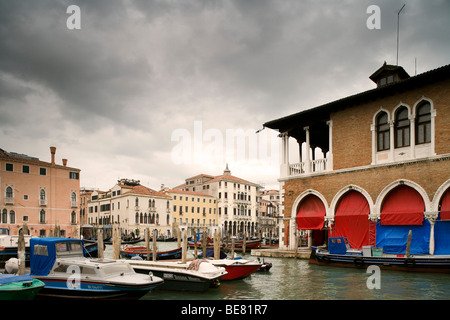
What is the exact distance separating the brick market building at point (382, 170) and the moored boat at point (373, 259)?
3.93 ft

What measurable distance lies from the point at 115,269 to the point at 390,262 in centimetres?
1002

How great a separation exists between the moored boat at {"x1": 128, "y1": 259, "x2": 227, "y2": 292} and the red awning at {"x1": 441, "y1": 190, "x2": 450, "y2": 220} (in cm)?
869

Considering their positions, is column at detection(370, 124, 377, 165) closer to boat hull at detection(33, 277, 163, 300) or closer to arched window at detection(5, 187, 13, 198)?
boat hull at detection(33, 277, 163, 300)

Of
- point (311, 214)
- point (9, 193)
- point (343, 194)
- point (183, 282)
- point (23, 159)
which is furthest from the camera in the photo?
point (23, 159)

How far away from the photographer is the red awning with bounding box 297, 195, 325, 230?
1875 centimetres

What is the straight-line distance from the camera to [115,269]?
9.39 metres

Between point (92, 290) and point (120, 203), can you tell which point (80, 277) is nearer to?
point (92, 290)

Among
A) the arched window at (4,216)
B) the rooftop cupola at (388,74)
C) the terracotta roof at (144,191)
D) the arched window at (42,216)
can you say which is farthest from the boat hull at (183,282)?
the terracotta roof at (144,191)

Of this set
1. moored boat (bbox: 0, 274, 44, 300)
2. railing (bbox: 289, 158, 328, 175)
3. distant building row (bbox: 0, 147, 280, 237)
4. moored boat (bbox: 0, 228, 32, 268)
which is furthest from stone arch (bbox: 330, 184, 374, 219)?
distant building row (bbox: 0, 147, 280, 237)

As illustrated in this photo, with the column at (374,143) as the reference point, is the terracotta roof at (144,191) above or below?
below

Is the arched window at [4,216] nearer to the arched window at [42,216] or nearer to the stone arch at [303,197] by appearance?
the arched window at [42,216]

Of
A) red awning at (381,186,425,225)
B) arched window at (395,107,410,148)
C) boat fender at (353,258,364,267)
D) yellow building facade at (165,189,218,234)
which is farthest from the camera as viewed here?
yellow building facade at (165,189,218,234)

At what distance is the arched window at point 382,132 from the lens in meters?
16.5

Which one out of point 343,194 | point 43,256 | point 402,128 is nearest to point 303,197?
point 343,194
